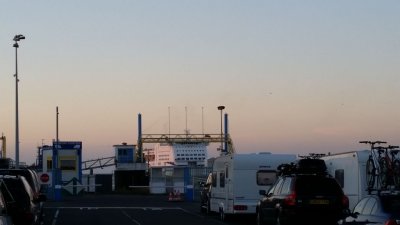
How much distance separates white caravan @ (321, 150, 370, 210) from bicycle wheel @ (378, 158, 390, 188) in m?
0.46

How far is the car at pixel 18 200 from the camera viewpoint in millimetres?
17672

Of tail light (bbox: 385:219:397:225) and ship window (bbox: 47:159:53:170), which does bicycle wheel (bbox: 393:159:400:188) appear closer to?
tail light (bbox: 385:219:397:225)

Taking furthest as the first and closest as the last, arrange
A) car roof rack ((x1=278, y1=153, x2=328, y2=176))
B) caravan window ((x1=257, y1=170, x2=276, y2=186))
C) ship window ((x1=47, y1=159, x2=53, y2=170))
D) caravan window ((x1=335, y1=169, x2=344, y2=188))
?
ship window ((x1=47, y1=159, x2=53, y2=170)), caravan window ((x1=257, y1=170, x2=276, y2=186)), caravan window ((x1=335, y1=169, x2=344, y2=188)), car roof rack ((x1=278, y1=153, x2=328, y2=176))

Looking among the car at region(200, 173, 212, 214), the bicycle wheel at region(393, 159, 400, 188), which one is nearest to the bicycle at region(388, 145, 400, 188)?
the bicycle wheel at region(393, 159, 400, 188)

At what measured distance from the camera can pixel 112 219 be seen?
31.0 meters

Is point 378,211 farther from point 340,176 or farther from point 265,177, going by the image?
point 265,177

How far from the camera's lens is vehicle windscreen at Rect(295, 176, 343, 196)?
21.1 m

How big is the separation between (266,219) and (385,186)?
130 inches

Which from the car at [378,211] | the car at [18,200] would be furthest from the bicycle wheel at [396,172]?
the car at [18,200]

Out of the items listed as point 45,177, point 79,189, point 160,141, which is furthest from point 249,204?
point 160,141

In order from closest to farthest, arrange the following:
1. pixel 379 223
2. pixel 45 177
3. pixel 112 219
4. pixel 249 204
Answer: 1. pixel 379 223
2. pixel 249 204
3. pixel 112 219
4. pixel 45 177

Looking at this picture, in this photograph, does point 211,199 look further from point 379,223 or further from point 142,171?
point 142,171

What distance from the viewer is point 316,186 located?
21.3 meters

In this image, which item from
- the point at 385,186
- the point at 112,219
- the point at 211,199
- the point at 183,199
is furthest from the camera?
the point at 183,199
